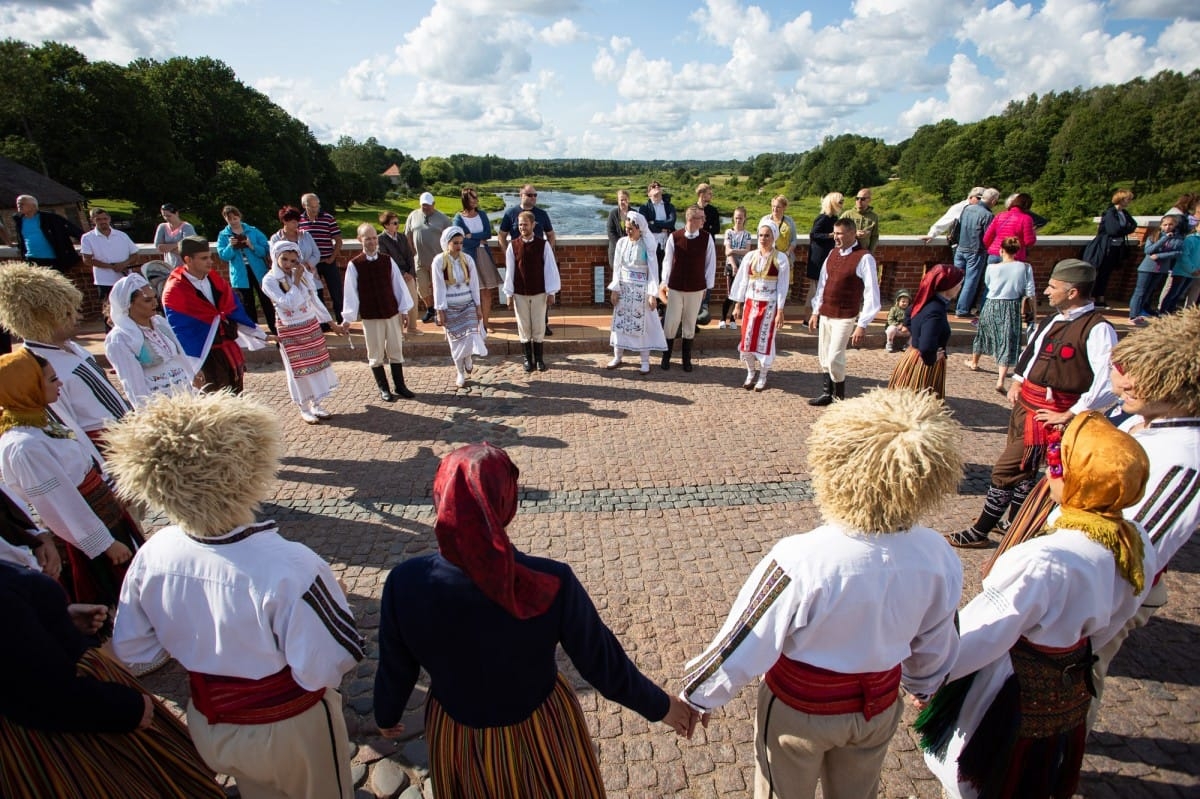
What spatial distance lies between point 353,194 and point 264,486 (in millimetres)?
67399

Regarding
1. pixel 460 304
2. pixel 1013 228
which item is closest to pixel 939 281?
pixel 1013 228

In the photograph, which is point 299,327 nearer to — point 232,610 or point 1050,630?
point 232,610

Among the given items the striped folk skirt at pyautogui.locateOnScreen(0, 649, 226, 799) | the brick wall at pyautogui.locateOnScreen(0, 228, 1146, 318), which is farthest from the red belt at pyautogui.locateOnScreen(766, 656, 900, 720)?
the brick wall at pyautogui.locateOnScreen(0, 228, 1146, 318)

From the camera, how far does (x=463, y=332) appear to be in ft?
23.4

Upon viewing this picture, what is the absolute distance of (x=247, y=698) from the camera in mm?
1821

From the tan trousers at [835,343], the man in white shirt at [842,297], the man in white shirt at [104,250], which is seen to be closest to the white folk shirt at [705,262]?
the man in white shirt at [842,297]

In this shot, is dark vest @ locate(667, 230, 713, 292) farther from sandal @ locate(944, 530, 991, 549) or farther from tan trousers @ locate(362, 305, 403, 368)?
sandal @ locate(944, 530, 991, 549)

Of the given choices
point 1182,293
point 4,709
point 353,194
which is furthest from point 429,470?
point 353,194

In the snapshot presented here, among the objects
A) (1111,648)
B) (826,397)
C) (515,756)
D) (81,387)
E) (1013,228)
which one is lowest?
(826,397)

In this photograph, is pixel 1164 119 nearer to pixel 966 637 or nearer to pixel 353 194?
pixel 966 637

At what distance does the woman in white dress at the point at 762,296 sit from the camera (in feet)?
22.8

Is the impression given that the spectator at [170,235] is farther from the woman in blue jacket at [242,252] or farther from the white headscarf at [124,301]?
the white headscarf at [124,301]

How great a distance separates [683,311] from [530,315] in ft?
6.24

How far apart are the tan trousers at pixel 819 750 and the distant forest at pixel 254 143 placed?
44.1 metres
